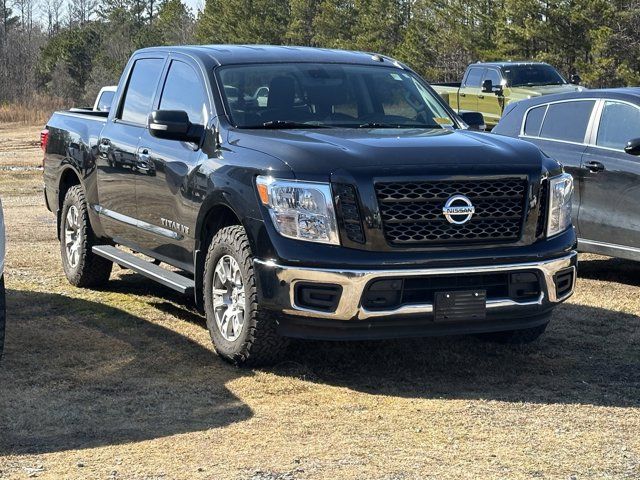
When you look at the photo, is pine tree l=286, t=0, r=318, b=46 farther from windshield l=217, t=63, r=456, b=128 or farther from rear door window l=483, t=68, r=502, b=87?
windshield l=217, t=63, r=456, b=128

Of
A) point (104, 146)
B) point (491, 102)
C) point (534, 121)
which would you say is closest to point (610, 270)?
point (534, 121)

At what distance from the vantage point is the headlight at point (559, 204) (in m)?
7.09

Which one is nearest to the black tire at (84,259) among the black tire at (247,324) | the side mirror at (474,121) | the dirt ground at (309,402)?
the dirt ground at (309,402)

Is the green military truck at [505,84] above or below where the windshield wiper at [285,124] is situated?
below

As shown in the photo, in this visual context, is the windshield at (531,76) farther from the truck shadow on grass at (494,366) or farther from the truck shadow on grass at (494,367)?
the truck shadow on grass at (494,367)

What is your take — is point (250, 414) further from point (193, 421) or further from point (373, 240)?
point (373, 240)

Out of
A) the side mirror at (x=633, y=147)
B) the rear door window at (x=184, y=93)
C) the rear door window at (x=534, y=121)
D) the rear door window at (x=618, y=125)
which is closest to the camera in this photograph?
the rear door window at (x=184, y=93)

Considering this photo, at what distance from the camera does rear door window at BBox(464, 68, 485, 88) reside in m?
25.5

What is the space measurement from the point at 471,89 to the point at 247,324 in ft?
63.8

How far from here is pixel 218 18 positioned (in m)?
80.1

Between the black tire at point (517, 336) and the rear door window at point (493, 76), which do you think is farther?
the rear door window at point (493, 76)

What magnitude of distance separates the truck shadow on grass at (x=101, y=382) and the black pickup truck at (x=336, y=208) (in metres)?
0.38

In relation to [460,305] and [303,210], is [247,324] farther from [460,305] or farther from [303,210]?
[460,305]

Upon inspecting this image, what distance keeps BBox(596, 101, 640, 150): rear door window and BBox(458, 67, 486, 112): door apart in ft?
49.1
